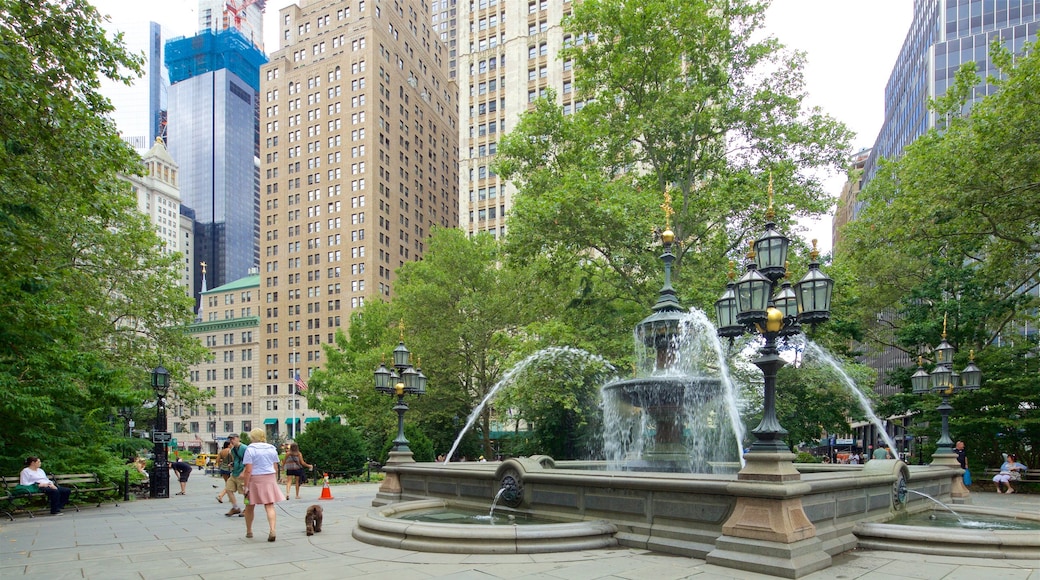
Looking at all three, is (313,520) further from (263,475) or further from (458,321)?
(458,321)

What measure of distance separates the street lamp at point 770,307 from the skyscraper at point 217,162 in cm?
19030

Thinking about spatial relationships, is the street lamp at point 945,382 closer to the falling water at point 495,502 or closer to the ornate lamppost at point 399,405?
the falling water at point 495,502

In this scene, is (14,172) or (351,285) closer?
(14,172)

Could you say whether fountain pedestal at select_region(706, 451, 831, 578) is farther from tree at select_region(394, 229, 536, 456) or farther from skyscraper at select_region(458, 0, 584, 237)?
skyscraper at select_region(458, 0, 584, 237)

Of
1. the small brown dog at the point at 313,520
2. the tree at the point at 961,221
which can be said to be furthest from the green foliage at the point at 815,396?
the small brown dog at the point at 313,520

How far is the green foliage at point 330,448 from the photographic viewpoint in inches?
1055

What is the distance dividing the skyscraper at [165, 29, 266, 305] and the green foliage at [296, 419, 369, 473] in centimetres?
16980

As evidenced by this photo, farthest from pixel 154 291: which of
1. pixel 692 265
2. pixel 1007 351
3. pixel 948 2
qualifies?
pixel 948 2

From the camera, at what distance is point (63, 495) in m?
16.5

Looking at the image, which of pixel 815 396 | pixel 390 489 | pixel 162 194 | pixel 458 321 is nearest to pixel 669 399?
pixel 390 489

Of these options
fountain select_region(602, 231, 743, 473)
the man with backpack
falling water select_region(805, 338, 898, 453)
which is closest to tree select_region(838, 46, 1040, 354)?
falling water select_region(805, 338, 898, 453)

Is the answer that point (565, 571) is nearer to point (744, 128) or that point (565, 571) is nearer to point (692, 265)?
point (692, 265)

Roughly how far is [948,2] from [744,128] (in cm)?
5900

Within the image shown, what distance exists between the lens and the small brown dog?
10906 mm
